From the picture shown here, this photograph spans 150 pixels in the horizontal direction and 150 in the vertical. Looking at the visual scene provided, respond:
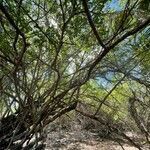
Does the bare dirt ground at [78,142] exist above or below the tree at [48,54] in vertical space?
above

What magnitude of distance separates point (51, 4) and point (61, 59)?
1.95 m

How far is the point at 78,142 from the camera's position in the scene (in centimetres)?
1423

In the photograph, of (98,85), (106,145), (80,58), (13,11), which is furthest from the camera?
(106,145)

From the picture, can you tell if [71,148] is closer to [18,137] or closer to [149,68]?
[149,68]

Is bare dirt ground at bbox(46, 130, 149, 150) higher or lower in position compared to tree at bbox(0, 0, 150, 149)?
higher

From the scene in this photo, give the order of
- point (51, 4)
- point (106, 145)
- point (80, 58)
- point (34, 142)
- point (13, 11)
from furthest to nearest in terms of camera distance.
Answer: point (106, 145) < point (80, 58) < point (34, 142) < point (51, 4) < point (13, 11)

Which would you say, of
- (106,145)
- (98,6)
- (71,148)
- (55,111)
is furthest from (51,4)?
(106,145)

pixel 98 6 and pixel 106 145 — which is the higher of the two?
pixel 106 145

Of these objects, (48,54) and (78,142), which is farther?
(78,142)

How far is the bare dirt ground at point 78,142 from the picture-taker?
43.4ft

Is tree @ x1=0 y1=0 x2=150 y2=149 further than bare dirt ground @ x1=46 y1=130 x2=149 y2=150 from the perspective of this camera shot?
No

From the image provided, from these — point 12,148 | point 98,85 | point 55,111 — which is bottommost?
point 12,148

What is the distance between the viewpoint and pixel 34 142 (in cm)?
663

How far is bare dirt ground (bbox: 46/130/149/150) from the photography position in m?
13.2
